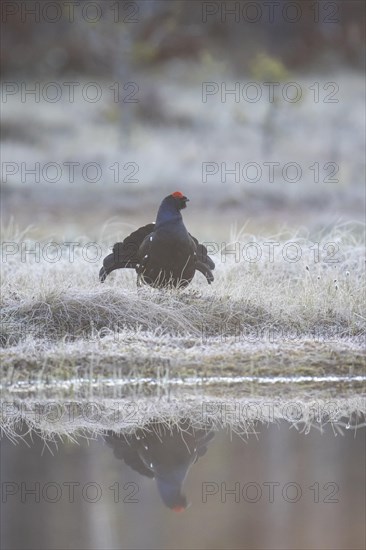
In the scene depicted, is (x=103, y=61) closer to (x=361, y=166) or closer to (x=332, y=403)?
(x=361, y=166)

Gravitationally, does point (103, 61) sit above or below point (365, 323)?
above

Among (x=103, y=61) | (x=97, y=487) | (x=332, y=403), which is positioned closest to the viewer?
(x=97, y=487)

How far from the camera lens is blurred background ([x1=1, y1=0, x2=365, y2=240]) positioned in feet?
53.5

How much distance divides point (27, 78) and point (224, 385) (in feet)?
47.5

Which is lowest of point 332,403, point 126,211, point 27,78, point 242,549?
point 242,549

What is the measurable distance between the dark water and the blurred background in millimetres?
8017

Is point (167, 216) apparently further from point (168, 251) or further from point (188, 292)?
point (188, 292)

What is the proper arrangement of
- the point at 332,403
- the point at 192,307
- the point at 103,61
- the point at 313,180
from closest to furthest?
the point at 332,403 < the point at 192,307 < the point at 313,180 < the point at 103,61

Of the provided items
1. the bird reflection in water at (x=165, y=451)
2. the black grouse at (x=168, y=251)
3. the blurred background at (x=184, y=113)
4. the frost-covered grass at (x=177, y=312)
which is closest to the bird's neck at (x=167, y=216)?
the black grouse at (x=168, y=251)

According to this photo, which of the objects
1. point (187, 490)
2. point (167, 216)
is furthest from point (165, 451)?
point (167, 216)

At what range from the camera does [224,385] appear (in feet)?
23.5

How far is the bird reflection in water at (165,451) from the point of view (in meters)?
5.39

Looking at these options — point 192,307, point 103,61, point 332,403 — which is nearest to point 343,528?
point 332,403

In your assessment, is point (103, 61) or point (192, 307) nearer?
point (192, 307)
